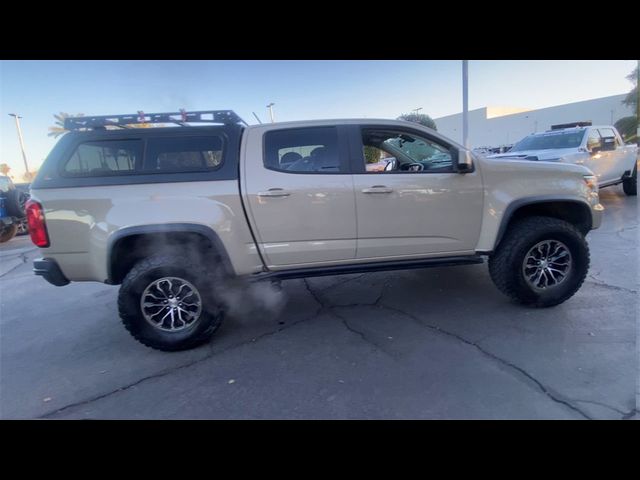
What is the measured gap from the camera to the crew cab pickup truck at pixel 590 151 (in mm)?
7656

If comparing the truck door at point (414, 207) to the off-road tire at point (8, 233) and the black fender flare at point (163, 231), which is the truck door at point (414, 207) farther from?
the off-road tire at point (8, 233)

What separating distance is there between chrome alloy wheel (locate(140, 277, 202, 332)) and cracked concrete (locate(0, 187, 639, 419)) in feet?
1.03

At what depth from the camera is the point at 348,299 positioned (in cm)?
409

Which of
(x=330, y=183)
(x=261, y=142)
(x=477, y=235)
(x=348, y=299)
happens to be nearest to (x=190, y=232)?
(x=261, y=142)

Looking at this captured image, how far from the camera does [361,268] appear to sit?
3.39 m

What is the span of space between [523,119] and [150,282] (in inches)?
2028

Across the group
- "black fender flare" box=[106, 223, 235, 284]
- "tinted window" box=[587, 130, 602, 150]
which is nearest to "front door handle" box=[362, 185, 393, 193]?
"black fender flare" box=[106, 223, 235, 284]

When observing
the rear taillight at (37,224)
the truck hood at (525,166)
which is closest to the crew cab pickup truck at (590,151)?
the truck hood at (525,166)

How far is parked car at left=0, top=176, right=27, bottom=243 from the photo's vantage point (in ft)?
29.0

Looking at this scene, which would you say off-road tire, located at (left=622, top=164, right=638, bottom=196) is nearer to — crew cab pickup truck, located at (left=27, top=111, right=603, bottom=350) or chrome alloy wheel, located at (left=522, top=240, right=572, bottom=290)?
crew cab pickup truck, located at (left=27, top=111, right=603, bottom=350)

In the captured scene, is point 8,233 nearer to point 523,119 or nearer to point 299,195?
point 299,195

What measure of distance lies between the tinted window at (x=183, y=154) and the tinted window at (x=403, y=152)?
1.53 meters
